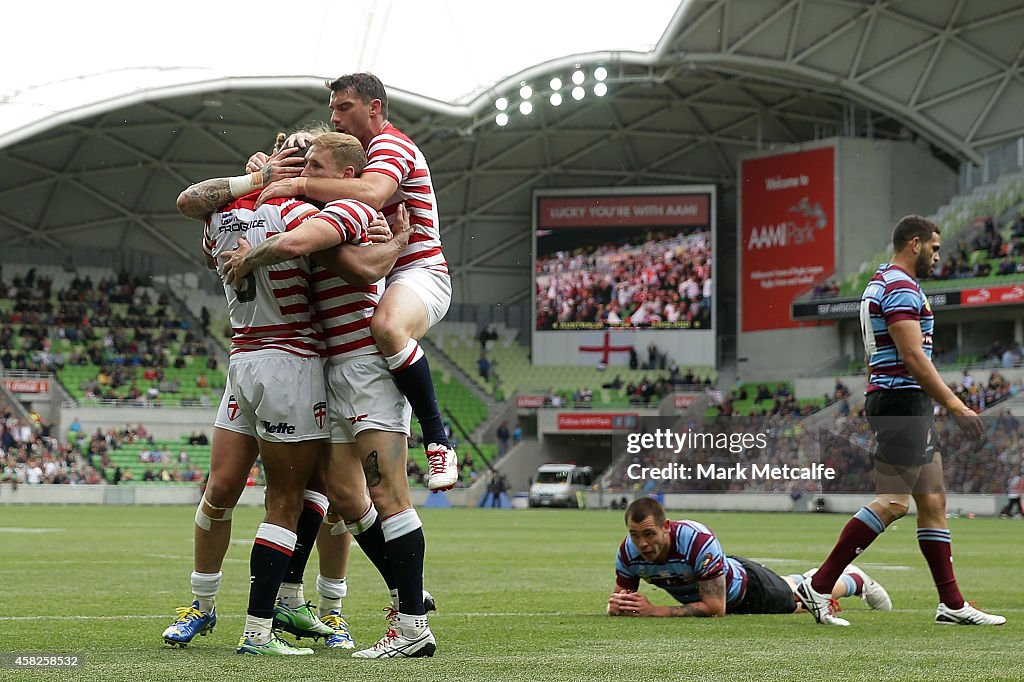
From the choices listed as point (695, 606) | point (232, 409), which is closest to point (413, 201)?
point (232, 409)

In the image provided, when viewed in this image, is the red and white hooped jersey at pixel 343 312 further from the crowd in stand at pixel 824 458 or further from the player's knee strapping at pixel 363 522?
the crowd in stand at pixel 824 458

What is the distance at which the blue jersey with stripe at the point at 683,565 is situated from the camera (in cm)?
754

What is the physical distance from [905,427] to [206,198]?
3.86 meters

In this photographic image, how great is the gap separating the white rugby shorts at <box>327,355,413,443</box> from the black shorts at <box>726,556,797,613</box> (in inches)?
119

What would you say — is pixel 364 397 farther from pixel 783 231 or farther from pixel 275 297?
pixel 783 231

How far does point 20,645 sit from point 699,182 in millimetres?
50620

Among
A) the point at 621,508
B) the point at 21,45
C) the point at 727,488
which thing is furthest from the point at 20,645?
the point at 21,45

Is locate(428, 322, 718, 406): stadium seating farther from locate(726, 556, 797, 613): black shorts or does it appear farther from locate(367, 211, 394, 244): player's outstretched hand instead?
locate(367, 211, 394, 244): player's outstretched hand

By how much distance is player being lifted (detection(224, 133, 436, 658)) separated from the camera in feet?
17.8

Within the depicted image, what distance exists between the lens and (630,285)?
168 feet

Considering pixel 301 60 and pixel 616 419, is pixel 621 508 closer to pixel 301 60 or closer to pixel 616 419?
pixel 616 419

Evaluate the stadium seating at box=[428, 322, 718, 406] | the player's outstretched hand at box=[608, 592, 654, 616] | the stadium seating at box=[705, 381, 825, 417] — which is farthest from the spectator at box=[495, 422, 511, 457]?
the player's outstretched hand at box=[608, 592, 654, 616]

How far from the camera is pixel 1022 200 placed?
44.9 m

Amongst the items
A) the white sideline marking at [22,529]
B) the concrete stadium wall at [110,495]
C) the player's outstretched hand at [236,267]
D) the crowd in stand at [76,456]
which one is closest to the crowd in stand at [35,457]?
the crowd in stand at [76,456]
